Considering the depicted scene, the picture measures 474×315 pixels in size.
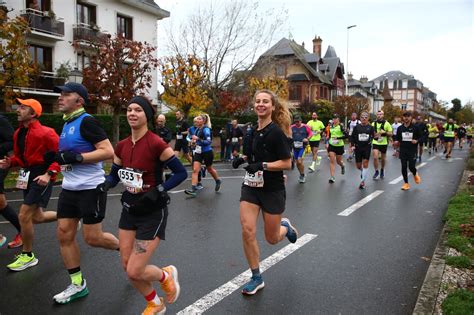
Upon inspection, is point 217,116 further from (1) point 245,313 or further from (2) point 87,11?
(1) point 245,313

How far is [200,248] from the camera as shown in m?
5.44

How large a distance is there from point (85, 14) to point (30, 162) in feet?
85.1

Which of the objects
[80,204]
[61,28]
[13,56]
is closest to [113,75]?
[13,56]

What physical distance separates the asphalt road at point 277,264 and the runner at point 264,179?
0.48m

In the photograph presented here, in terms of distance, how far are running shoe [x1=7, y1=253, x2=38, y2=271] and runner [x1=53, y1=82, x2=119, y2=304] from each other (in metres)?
1.09

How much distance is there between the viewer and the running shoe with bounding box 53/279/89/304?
3.71 m

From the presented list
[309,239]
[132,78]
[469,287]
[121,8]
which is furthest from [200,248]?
[121,8]

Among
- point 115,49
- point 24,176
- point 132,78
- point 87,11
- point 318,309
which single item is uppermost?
point 87,11

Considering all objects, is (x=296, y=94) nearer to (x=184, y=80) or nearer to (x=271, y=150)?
(x=184, y=80)

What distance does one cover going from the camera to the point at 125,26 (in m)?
30.3

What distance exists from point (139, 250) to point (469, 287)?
10.2 ft

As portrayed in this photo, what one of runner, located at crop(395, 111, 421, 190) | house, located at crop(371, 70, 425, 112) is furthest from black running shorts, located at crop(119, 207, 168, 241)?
house, located at crop(371, 70, 425, 112)

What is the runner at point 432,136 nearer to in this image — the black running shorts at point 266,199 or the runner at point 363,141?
the runner at point 363,141

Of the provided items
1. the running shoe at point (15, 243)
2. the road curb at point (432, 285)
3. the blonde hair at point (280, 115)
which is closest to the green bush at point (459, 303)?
the road curb at point (432, 285)
